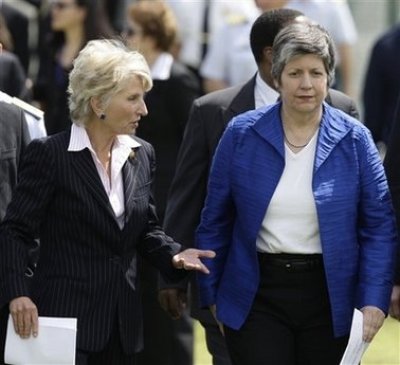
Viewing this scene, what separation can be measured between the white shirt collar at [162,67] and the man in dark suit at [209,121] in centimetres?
200

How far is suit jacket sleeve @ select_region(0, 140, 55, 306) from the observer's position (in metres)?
7.12

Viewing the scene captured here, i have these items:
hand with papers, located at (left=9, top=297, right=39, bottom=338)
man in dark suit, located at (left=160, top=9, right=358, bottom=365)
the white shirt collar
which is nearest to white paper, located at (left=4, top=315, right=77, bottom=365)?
hand with papers, located at (left=9, top=297, right=39, bottom=338)

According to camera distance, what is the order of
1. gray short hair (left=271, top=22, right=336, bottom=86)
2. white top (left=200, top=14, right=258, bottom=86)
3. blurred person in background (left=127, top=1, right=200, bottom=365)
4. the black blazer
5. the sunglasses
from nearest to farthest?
gray short hair (left=271, top=22, right=336, bottom=86), blurred person in background (left=127, top=1, right=200, bottom=365), the black blazer, white top (left=200, top=14, right=258, bottom=86), the sunglasses

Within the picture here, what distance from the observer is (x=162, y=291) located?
7.97 m

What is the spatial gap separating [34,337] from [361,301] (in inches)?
50.5

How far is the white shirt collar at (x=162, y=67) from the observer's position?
10180mm

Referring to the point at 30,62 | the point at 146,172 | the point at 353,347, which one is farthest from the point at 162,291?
the point at 30,62

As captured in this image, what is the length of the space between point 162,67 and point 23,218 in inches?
132

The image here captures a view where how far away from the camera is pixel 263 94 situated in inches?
318

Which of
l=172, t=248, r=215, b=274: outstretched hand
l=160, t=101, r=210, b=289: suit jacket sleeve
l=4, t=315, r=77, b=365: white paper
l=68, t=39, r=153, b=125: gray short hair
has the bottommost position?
l=4, t=315, r=77, b=365: white paper

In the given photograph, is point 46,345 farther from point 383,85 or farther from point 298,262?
point 383,85

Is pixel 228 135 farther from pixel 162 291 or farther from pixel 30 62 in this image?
pixel 30 62

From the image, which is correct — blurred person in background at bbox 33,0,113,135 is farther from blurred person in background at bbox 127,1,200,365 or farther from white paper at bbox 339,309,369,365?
white paper at bbox 339,309,369,365

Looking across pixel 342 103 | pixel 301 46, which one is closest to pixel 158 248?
pixel 301 46
